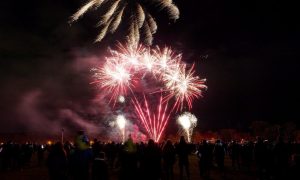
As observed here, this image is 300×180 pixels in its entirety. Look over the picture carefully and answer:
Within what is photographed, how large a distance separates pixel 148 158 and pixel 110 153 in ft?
39.0

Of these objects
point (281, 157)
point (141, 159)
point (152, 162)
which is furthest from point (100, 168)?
point (281, 157)

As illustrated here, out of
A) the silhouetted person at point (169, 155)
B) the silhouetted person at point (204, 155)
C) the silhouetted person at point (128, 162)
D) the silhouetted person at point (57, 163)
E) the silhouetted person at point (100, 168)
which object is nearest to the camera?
the silhouetted person at point (57, 163)

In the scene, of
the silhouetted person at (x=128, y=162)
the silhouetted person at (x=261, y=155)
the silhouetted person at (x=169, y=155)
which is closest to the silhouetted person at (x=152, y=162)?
the silhouetted person at (x=128, y=162)

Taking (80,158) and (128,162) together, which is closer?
(80,158)

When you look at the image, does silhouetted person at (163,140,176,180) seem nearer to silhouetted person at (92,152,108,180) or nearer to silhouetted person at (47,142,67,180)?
silhouetted person at (92,152,108,180)

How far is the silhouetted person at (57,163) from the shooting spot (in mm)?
10680

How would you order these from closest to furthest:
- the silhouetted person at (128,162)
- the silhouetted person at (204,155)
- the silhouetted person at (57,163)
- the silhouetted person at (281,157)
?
the silhouetted person at (57,163)
the silhouetted person at (128,162)
the silhouetted person at (281,157)
the silhouetted person at (204,155)

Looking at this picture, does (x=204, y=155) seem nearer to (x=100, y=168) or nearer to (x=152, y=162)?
(x=152, y=162)

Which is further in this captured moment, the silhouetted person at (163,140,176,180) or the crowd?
the silhouetted person at (163,140,176,180)

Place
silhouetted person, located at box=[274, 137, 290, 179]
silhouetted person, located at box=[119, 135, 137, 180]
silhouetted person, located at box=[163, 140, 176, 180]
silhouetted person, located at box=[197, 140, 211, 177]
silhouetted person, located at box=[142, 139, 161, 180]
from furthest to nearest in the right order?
silhouetted person, located at box=[197, 140, 211, 177] < silhouetted person, located at box=[163, 140, 176, 180] < silhouetted person, located at box=[274, 137, 290, 179] < silhouetted person, located at box=[142, 139, 161, 180] < silhouetted person, located at box=[119, 135, 137, 180]

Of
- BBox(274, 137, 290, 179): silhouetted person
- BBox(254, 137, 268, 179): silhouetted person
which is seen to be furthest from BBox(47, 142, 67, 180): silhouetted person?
BBox(254, 137, 268, 179): silhouetted person

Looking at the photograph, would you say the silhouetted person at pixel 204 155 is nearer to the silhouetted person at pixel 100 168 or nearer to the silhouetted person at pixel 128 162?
the silhouetted person at pixel 128 162

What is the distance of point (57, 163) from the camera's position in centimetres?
1070

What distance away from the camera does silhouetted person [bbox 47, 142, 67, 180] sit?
1068 centimetres
